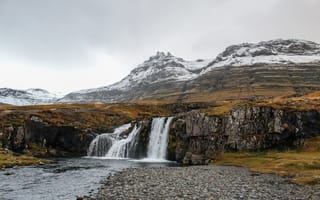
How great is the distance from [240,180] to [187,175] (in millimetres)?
7873

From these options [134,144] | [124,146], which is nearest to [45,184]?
[134,144]

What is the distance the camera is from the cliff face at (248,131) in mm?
71625

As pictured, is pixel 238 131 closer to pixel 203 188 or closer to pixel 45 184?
pixel 203 188

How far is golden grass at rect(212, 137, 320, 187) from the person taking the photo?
44.8 metres

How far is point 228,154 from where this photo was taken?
71188 millimetres

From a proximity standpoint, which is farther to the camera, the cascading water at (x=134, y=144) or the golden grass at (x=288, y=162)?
the cascading water at (x=134, y=144)

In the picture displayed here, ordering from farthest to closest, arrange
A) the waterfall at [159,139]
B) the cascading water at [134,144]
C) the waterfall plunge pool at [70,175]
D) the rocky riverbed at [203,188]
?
the cascading water at [134,144] < the waterfall at [159,139] < the waterfall plunge pool at [70,175] < the rocky riverbed at [203,188]

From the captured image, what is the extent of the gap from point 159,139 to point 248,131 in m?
24.6

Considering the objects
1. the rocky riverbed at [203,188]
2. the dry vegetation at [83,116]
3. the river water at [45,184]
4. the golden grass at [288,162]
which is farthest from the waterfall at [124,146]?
the rocky riverbed at [203,188]

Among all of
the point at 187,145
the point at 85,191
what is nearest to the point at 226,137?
the point at 187,145

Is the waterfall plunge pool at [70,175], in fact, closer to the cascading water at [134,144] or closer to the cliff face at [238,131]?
the cascading water at [134,144]

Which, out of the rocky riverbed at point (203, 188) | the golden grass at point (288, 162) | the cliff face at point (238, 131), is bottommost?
the rocky riverbed at point (203, 188)

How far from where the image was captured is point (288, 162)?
181 feet

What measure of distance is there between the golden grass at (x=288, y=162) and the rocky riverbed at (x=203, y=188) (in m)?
2.92
